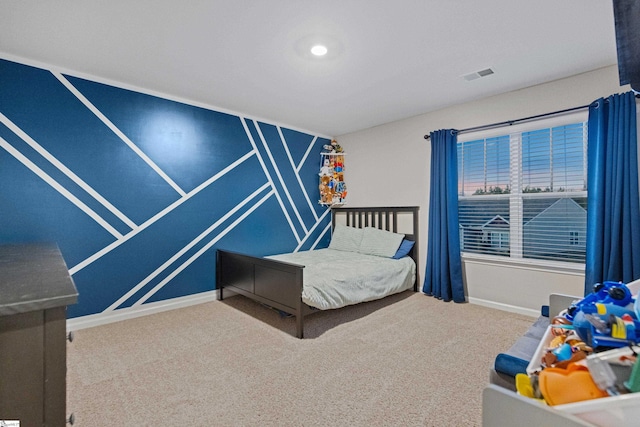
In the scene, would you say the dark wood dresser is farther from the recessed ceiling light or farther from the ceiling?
the recessed ceiling light

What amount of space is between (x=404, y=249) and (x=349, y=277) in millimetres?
1246

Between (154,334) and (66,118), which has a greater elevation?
(66,118)

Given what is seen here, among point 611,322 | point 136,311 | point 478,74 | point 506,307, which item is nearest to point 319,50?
point 478,74

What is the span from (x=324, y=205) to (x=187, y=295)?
2.45 metres

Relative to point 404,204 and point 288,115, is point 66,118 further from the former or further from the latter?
point 404,204

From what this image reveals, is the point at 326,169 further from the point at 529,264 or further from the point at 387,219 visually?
the point at 529,264

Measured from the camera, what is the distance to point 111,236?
2977 millimetres

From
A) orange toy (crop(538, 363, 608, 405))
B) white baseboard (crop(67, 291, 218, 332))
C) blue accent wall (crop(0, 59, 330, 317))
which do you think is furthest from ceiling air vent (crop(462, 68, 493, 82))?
white baseboard (crop(67, 291, 218, 332))

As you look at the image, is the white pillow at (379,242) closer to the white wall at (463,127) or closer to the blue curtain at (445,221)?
the white wall at (463,127)

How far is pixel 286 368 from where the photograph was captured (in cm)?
213

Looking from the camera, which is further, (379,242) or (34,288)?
(379,242)

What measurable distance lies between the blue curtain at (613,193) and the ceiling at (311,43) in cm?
49

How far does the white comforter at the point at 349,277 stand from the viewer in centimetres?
279

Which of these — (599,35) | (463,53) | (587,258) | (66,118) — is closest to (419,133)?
(463,53)
